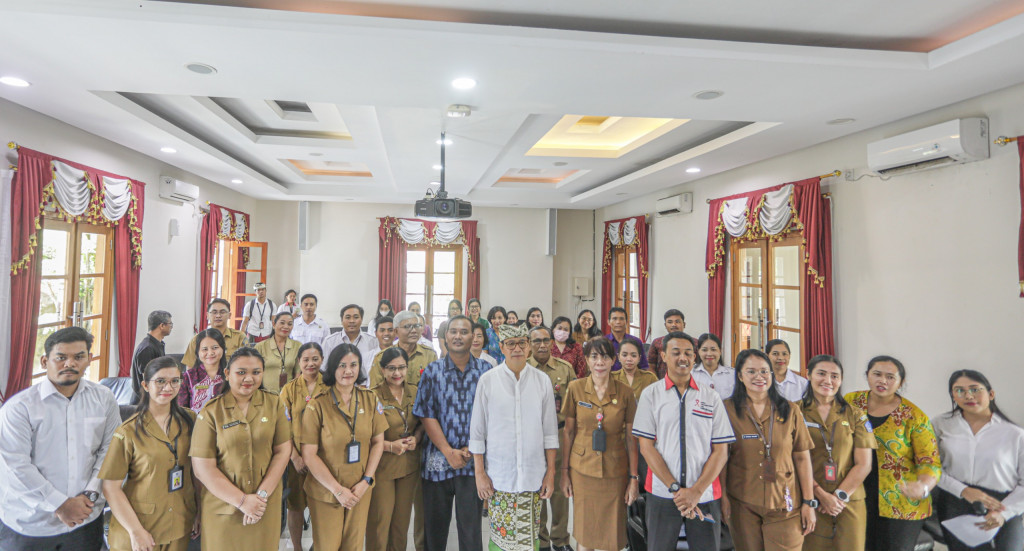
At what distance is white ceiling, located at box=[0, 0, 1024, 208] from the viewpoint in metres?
2.48

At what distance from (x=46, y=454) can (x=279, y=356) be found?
6.05 feet

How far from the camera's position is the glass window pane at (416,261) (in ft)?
31.2

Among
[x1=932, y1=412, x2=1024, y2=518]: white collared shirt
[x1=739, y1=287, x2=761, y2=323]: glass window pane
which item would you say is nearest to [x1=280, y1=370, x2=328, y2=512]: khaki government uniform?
[x1=932, y1=412, x2=1024, y2=518]: white collared shirt

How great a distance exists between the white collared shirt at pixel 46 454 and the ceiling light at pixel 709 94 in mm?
3762

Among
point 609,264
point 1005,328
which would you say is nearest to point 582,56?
point 1005,328

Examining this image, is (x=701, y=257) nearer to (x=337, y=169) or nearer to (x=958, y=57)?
(x=958, y=57)

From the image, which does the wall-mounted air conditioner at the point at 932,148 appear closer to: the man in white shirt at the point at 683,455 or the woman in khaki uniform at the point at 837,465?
the woman in khaki uniform at the point at 837,465

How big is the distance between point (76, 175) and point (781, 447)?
5.60 metres

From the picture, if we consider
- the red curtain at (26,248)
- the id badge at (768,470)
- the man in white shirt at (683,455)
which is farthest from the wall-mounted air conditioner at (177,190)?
the id badge at (768,470)

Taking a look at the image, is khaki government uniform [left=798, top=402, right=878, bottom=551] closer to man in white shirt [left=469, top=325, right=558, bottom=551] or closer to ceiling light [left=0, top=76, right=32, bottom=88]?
man in white shirt [left=469, top=325, right=558, bottom=551]

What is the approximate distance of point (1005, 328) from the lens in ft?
10.3

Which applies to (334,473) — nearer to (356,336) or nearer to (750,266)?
(356,336)

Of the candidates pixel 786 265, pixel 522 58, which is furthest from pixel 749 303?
pixel 522 58

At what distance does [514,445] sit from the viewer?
2602 mm
